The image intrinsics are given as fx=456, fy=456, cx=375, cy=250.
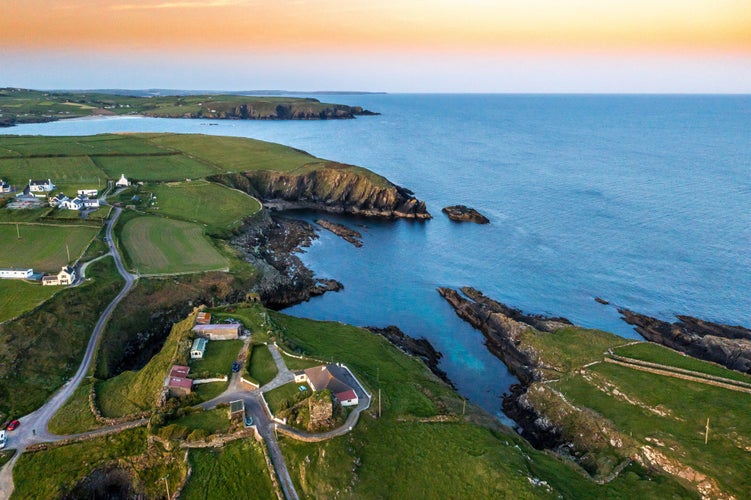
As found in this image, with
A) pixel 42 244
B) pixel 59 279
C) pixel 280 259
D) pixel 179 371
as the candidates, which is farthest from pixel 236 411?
pixel 42 244

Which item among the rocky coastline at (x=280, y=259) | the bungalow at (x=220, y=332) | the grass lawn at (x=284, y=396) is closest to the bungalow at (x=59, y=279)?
the bungalow at (x=220, y=332)

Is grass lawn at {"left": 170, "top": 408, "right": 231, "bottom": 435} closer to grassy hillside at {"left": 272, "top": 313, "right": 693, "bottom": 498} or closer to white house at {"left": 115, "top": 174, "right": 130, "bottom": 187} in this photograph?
grassy hillside at {"left": 272, "top": 313, "right": 693, "bottom": 498}

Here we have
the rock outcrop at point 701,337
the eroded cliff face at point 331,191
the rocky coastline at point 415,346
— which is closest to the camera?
the rock outcrop at point 701,337

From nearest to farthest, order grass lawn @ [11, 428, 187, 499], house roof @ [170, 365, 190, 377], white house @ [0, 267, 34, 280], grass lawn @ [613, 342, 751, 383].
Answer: grass lawn @ [11, 428, 187, 499]
house roof @ [170, 365, 190, 377]
grass lawn @ [613, 342, 751, 383]
white house @ [0, 267, 34, 280]

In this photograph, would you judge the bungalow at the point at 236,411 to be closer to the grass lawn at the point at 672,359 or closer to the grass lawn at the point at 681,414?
the grass lawn at the point at 681,414

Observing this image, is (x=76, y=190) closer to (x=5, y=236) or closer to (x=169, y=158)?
(x=5, y=236)

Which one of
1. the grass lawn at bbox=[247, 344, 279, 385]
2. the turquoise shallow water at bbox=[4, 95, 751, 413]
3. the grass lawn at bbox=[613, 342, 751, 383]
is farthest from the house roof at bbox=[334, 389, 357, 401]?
the grass lawn at bbox=[613, 342, 751, 383]

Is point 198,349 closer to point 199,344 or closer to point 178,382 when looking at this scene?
point 199,344
